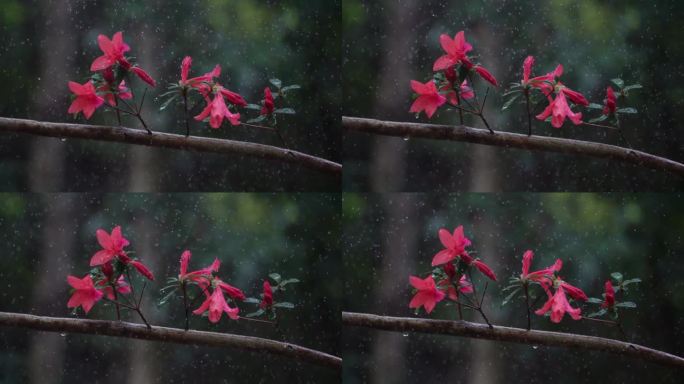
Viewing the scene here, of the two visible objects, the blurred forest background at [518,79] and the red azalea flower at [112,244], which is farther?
the blurred forest background at [518,79]

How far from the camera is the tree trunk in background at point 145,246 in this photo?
7.45 ft

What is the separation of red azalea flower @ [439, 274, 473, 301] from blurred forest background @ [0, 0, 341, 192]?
0.38 metres

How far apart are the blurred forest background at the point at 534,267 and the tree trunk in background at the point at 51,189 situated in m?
0.74

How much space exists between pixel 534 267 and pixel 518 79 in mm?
491

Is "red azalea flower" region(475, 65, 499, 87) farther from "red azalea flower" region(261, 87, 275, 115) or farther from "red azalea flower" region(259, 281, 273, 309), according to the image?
"red azalea flower" region(259, 281, 273, 309)

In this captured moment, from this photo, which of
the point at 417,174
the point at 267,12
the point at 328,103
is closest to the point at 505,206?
the point at 417,174

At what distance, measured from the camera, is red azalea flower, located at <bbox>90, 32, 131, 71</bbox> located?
2.20 metres

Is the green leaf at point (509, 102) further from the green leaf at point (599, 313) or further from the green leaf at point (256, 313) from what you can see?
the green leaf at point (256, 313)

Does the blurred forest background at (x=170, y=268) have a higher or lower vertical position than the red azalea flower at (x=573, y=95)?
lower

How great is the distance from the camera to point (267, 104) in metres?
2.29

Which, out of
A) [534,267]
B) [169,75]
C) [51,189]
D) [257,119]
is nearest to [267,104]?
[257,119]

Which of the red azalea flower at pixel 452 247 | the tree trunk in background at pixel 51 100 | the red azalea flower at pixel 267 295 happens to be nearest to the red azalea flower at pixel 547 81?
the red azalea flower at pixel 452 247

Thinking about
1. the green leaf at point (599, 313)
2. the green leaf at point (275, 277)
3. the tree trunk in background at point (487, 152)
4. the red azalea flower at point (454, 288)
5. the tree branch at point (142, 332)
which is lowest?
the tree branch at point (142, 332)

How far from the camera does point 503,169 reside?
2291mm
